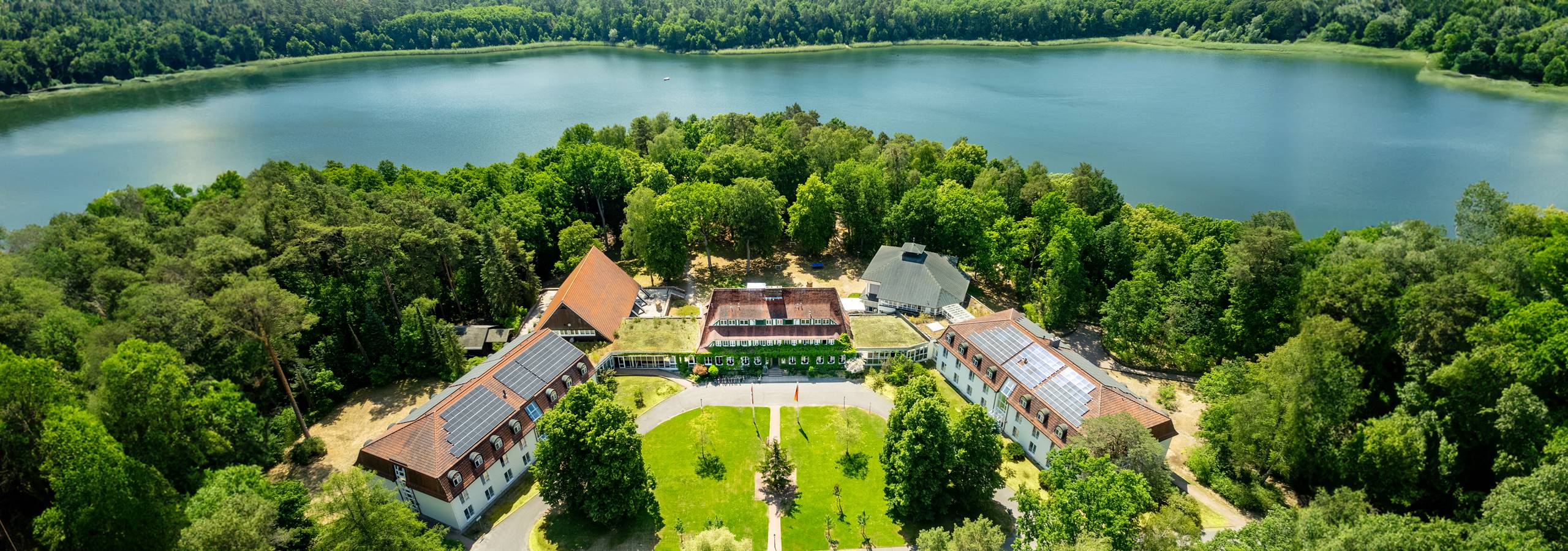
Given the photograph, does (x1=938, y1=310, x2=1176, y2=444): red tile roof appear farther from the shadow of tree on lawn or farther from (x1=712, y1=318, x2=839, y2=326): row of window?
the shadow of tree on lawn

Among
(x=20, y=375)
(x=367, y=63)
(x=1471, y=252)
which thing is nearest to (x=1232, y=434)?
(x=1471, y=252)

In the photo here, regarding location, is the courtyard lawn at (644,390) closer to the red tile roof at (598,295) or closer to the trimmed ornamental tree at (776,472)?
the red tile roof at (598,295)

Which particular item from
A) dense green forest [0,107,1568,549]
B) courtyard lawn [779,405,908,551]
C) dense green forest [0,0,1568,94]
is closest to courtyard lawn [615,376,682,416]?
courtyard lawn [779,405,908,551]

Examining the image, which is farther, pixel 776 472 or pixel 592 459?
pixel 776 472

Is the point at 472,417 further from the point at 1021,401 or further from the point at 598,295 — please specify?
the point at 1021,401

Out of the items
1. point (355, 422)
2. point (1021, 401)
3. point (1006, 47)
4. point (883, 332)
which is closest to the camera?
point (1021, 401)

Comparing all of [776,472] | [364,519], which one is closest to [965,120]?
[776,472]

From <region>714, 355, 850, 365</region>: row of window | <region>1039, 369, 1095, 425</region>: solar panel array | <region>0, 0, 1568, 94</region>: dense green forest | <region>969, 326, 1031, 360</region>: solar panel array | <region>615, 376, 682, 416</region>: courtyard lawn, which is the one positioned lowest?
<region>615, 376, 682, 416</region>: courtyard lawn
